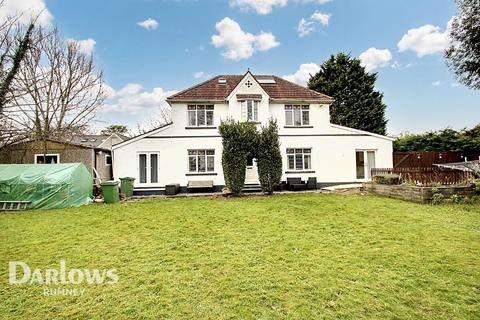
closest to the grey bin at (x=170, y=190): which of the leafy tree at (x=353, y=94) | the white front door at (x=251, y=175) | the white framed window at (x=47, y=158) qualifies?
the white front door at (x=251, y=175)

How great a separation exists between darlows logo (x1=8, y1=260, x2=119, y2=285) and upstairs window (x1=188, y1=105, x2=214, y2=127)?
13.2 meters

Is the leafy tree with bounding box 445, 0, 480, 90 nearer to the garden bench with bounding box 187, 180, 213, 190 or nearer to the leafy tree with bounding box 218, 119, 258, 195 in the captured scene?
the leafy tree with bounding box 218, 119, 258, 195

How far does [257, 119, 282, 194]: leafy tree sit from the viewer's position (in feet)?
45.6

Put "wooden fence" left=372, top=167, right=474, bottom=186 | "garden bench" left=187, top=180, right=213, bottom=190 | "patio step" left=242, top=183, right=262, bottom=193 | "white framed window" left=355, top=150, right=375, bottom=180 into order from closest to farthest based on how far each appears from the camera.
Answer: "wooden fence" left=372, top=167, right=474, bottom=186, "garden bench" left=187, top=180, right=213, bottom=190, "patio step" left=242, top=183, right=262, bottom=193, "white framed window" left=355, top=150, right=375, bottom=180

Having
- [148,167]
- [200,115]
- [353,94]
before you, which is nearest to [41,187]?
[148,167]

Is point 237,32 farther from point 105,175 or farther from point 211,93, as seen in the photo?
point 105,175

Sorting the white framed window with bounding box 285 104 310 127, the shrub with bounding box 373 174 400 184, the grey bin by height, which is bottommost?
the grey bin

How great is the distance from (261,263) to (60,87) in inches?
913

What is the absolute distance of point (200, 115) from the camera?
1716 cm

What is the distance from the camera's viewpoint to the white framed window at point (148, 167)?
646 inches

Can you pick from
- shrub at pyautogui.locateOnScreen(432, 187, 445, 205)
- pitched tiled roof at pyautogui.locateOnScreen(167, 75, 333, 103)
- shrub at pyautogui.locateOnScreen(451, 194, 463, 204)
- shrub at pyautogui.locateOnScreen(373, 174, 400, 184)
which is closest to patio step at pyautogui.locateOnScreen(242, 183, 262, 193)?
pitched tiled roof at pyautogui.locateOnScreen(167, 75, 333, 103)

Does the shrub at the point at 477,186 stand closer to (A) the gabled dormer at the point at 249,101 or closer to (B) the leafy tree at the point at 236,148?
(B) the leafy tree at the point at 236,148

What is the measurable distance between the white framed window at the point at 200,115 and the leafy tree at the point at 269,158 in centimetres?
493

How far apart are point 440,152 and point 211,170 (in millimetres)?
17081
